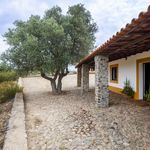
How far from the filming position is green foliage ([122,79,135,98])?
549 inches

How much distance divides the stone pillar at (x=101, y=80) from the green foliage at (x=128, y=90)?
314 centimetres

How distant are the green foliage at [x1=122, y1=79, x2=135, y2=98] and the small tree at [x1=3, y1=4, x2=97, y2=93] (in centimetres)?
397

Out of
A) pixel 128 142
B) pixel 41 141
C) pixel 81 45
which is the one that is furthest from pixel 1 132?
pixel 81 45

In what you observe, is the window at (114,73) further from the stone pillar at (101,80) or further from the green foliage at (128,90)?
the stone pillar at (101,80)

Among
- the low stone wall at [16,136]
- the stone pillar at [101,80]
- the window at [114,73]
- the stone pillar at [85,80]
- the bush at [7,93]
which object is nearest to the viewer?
the low stone wall at [16,136]

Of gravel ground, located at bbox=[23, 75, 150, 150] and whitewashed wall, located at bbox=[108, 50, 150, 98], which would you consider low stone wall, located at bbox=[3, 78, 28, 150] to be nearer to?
gravel ground, located at bbox=[23, 75, 150, 150]

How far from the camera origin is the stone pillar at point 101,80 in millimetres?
11075

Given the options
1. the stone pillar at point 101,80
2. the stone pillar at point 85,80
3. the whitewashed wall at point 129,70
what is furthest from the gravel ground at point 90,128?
the stone pillar at point 85,80

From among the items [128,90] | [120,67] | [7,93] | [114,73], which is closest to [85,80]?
[114,73]

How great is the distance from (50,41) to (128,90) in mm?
5773

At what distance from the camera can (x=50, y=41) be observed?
Result: 52.1ft

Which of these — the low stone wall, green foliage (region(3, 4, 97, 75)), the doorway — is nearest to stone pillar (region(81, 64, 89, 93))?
green foliage (region(3, 4, 97, 75))

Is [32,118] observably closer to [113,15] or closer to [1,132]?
[1,132]

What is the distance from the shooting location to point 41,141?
6.73 metres
